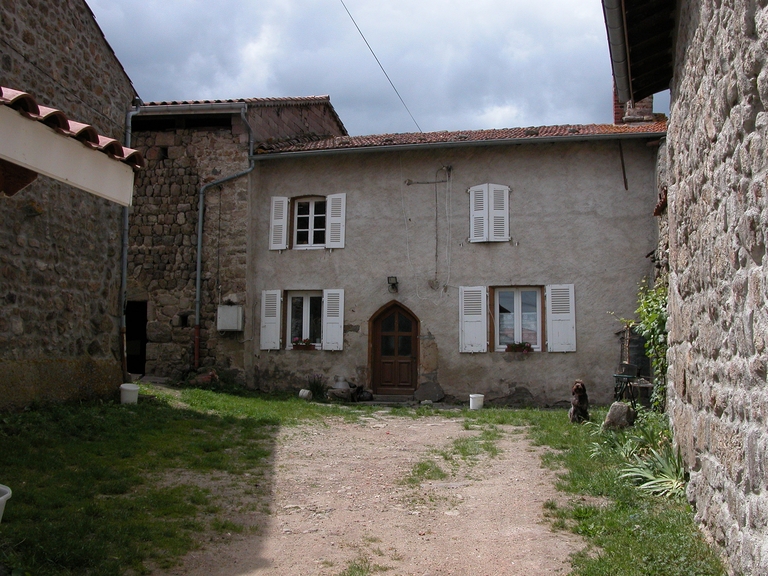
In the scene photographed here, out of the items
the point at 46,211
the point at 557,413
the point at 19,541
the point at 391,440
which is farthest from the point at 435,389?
the point at 19,541

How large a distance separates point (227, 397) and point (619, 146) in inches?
329

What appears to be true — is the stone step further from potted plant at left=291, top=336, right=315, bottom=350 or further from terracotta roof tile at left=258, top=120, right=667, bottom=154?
terracotta roof tile at left=258, top=120, right=667, bottom=154

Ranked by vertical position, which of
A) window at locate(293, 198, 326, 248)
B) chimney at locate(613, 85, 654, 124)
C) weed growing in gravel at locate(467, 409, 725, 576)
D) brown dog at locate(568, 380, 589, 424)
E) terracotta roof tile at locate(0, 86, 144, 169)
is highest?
chimney at locate(613, 85, 654, 124)

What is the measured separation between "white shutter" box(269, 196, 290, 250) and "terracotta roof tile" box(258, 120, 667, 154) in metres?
1.04

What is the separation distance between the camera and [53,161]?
398cm

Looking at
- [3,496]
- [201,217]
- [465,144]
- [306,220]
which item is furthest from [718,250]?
[201,217]

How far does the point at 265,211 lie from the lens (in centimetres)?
1491

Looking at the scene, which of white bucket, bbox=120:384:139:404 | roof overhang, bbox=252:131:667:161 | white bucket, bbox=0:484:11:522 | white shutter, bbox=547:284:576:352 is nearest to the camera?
white bucket, bbox=0:484:11:522

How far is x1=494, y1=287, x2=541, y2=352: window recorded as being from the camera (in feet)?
44.2

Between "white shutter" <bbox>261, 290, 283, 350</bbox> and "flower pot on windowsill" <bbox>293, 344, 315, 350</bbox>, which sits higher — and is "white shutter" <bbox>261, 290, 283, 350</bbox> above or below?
above

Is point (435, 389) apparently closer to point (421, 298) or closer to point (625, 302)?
point (421, 298)

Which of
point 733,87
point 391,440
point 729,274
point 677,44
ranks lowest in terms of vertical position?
point 391,440

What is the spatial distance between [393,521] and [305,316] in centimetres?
980

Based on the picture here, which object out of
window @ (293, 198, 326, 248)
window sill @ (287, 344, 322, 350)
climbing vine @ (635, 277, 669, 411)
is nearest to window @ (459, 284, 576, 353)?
window sill @ (287, 344, 322, 350)
